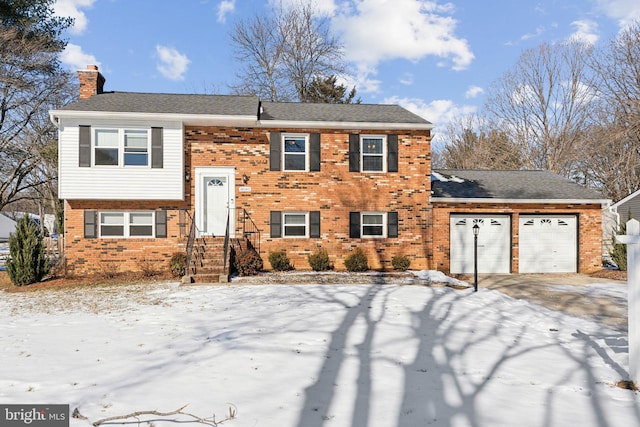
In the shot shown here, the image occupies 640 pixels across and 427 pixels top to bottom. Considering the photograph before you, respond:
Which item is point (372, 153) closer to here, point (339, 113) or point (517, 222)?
point (339, 113)

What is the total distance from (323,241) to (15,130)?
2018 centimetres

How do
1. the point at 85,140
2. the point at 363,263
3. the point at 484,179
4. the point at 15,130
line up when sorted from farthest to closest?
the point at 15,130
the point at 484,179
the point at 363,263
the point at 85,140

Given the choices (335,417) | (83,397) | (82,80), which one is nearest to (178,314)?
(83,397)

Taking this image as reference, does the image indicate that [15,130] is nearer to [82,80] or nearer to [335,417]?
[82,80]

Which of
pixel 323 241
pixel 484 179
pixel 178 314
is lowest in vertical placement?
pixel 178 314

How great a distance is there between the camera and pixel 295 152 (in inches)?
537

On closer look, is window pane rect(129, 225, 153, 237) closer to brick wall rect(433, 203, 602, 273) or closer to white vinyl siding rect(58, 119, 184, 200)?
white vinyl siding rect(58, 119, 184, 200)

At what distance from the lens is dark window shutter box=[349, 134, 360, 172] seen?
13734 mm

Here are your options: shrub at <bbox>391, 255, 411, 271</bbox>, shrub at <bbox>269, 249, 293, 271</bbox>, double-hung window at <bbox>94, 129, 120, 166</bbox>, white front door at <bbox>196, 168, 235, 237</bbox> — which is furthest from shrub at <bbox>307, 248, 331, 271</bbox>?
double-hung window at <bbox>94, 129, 120, 166</bbox>

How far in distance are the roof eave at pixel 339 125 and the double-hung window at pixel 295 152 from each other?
0.41 meters

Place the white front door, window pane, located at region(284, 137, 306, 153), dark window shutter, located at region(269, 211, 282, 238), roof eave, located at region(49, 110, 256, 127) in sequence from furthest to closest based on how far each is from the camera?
window pane, located at region(284, 137, 306, 153) → dark window shutter, located at region(269, 211, 282, 238) → the white front door → roof eave, located at region(49, 110, 256, 127)

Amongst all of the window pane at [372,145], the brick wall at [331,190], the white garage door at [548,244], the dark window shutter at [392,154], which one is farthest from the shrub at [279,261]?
the white garage door at [548,244]

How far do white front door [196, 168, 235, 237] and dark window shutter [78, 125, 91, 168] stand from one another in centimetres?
347

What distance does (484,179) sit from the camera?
52.6 ft
